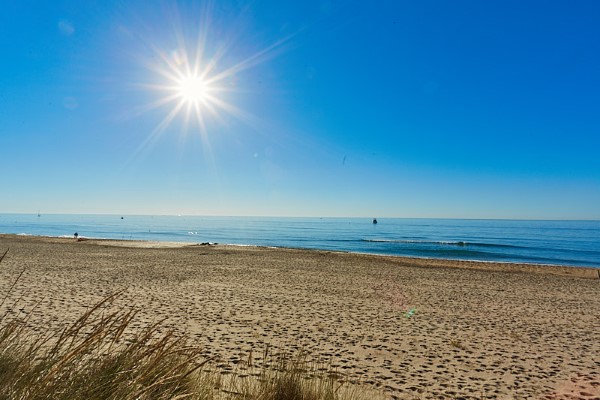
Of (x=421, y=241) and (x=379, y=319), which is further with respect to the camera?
(x=421, y=241)

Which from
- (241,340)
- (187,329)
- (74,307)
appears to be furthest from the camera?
(74,307)

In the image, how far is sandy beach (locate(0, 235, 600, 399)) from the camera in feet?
24.3

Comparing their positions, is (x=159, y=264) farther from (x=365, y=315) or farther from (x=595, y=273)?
(x=595, y=273)

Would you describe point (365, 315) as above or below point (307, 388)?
below

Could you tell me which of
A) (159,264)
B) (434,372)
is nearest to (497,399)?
(434,372)

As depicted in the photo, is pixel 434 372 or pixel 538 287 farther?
pixel 538 287

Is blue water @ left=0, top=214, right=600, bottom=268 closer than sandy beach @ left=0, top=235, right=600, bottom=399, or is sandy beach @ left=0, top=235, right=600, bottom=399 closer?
sandy beach @ left=0, top=235, right=600, bottom=399

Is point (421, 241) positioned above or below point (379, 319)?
above

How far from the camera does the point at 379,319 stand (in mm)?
11617

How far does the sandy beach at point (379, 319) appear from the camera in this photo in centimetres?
741

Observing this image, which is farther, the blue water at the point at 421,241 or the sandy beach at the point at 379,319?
the blue water at the point at 421,241

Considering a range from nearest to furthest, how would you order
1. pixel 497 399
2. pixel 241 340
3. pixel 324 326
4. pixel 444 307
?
pixel 497 399
pixel 241 340
pixel 324 326
pixel 444 307

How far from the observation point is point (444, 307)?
13.8 metres

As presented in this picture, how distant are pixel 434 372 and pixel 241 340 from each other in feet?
15.0
